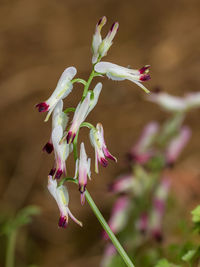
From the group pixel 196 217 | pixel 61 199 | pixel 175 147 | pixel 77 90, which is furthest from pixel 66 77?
pixel 77 90

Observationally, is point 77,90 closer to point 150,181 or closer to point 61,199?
point 150,181

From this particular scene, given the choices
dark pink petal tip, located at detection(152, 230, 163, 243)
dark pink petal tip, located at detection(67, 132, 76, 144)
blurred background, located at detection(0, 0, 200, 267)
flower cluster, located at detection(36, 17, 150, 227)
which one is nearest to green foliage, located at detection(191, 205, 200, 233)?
flower cluster, located at detection(36, 17, 150, 227)

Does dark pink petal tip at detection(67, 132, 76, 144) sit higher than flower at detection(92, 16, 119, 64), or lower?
lower

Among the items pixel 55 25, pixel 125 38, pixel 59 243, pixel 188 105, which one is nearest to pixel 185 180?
pixel 59 243

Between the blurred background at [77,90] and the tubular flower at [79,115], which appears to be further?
the blurred background at [77,90]

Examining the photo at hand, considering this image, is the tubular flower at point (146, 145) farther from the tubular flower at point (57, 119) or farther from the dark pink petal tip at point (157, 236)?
the tubular flower at point (57, 119)

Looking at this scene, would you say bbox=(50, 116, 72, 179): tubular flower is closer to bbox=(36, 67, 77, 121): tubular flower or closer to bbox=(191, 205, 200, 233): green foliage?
bbox=(36, 67, 77, 121): tubular flower

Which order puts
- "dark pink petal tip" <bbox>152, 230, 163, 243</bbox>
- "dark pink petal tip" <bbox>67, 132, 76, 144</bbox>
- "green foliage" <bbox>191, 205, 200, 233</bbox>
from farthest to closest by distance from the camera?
"dark pink petal tip" <bbox>152, 230, 163, 243</bbox>, "green foliage" <bbox>191, 205, 200, 233</bbox>, "dark pink petal tip" <bbox>67, 132, 76, 144</bbox>

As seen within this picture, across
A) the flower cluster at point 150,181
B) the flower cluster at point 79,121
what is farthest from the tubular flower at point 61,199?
the flower cluster at point 150,181
